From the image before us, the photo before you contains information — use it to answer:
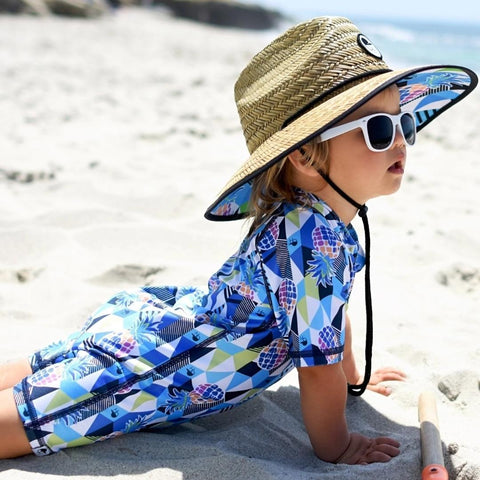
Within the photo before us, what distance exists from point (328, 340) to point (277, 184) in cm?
45

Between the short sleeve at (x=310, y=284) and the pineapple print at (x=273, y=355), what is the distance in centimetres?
9

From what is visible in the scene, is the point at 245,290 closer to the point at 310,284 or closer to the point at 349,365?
the point at 310,284

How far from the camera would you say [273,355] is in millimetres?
1783

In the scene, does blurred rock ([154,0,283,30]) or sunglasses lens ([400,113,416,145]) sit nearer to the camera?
sunglasses lens ([400,113,416,145])

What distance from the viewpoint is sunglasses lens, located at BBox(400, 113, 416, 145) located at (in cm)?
175

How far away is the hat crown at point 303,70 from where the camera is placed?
169 centimetres

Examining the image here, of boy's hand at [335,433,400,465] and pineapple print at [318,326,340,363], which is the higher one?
pineapple print at [318,326,340,363]

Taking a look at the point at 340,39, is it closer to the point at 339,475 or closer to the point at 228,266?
the point at 228,266

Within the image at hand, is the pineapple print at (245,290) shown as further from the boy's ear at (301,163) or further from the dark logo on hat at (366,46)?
the dark logo on hat at (366,46)

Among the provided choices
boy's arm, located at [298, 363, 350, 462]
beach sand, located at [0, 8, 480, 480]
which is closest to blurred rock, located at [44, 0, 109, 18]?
beach sand, located at [0, 8, 480, 480]

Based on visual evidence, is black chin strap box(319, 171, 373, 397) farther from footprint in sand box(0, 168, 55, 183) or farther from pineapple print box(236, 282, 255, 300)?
footprint in sand box(0, 168, 55, 183)

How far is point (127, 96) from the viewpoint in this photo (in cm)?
688

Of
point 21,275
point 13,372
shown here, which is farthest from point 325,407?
point 21,275

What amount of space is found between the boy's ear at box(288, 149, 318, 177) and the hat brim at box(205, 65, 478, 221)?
0.09 meters
